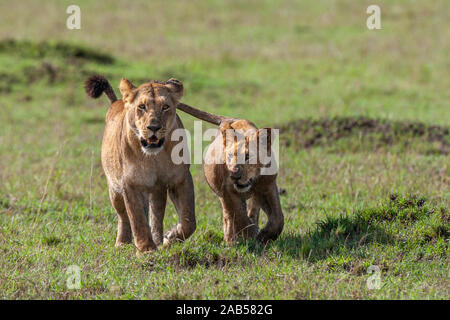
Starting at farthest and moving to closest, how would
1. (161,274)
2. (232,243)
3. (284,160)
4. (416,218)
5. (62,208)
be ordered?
(284,160), (62,208), (416,218), (232,243), (161,274)

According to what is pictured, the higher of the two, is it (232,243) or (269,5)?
(269,5)

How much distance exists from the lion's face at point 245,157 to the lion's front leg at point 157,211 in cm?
67

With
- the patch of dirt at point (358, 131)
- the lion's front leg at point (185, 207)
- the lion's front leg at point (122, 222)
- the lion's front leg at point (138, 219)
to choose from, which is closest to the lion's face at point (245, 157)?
the lion's front leg at point (185, 207)

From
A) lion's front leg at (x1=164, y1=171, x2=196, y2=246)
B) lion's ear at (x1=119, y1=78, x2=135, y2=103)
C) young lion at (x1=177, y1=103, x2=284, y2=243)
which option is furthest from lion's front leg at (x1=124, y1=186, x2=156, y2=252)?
lion's ear at (x1=119, y1=78, x2=135, y2=103)

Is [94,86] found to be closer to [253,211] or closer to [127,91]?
[127,91]

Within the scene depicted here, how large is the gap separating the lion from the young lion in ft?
0.95

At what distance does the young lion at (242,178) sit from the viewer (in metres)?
6.10

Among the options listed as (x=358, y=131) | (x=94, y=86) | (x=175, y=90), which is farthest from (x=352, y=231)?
(x=358, y=131)

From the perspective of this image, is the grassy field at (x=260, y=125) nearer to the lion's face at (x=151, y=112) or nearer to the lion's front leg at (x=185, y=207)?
the lion's front leg at (x=185, y=207)

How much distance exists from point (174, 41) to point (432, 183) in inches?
502
